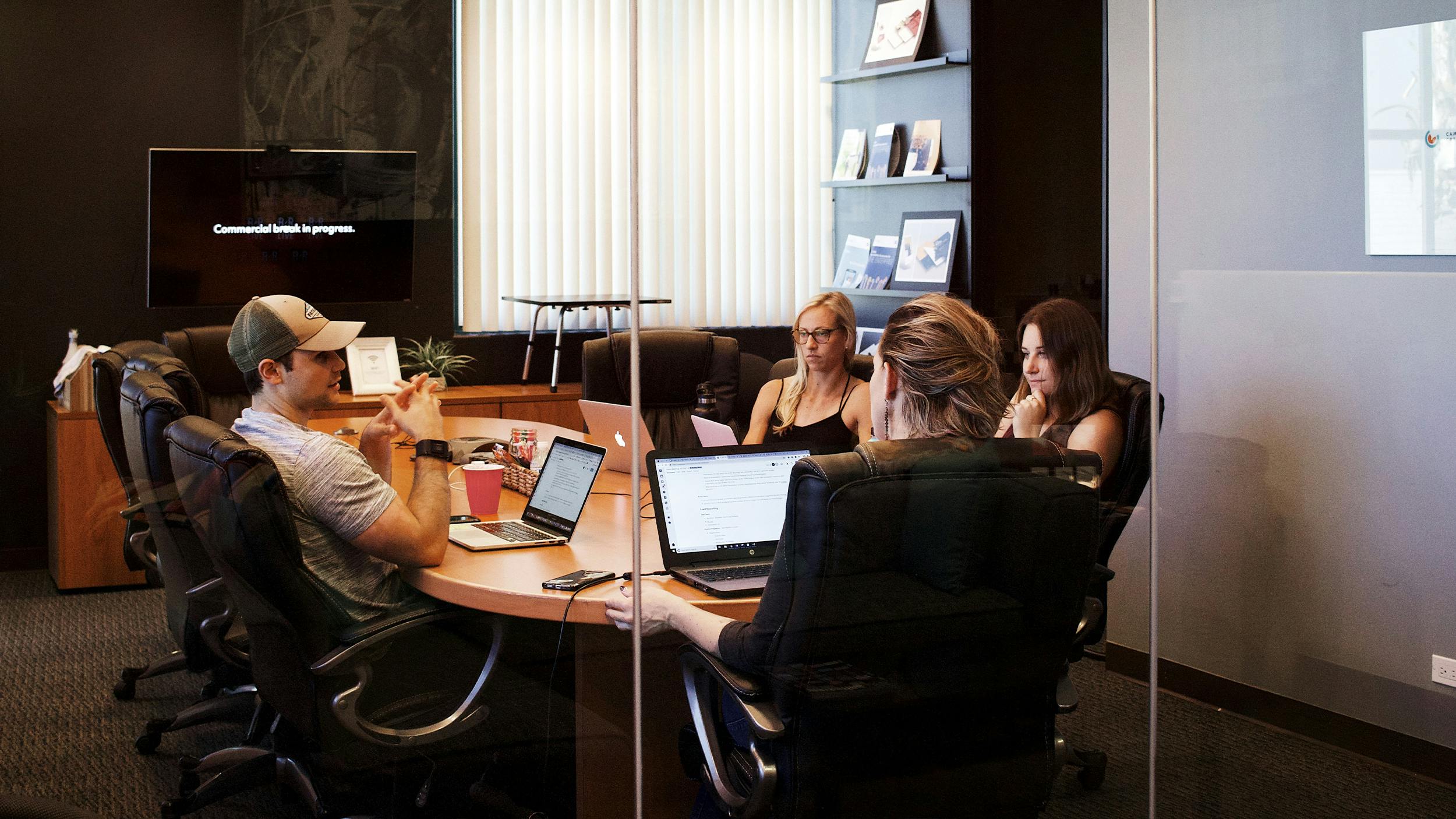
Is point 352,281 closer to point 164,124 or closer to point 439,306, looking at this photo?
point 439,306

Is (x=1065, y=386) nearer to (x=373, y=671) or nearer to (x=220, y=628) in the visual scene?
(x=373, y=671)

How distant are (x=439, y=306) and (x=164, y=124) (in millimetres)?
694

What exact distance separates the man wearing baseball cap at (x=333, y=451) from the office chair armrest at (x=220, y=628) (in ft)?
1.12

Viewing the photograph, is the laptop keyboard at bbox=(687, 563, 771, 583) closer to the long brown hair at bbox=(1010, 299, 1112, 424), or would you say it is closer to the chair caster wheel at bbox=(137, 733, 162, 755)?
the long brown hair at bbox=(1010, 299, 1112, 424)

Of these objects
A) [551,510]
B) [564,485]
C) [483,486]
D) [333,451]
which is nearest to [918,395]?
[564,485]

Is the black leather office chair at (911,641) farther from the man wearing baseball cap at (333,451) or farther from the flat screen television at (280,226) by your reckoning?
the flat screen television at (280,226)

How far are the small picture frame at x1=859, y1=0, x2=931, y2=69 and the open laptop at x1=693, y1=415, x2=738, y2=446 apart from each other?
72 cm

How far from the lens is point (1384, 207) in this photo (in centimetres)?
254

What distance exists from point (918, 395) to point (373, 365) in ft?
3.56

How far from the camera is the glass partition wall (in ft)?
8.32

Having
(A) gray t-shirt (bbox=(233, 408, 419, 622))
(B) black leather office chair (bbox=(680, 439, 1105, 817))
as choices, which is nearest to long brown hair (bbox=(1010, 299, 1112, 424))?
(B) black leather office chair (bbox=(680, 439, 1105, 817))

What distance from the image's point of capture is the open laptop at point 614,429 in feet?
7.27

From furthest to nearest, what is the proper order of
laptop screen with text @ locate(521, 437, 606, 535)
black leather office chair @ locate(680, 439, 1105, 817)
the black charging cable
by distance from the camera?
laptop screen with text @ locate(521, 437, 606, 535), the black charging cable, black leather office chair @ locate(680, 439, 1105, 817)

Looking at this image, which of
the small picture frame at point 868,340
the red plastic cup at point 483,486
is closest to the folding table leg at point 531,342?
the red plastic cup at point 483,486
